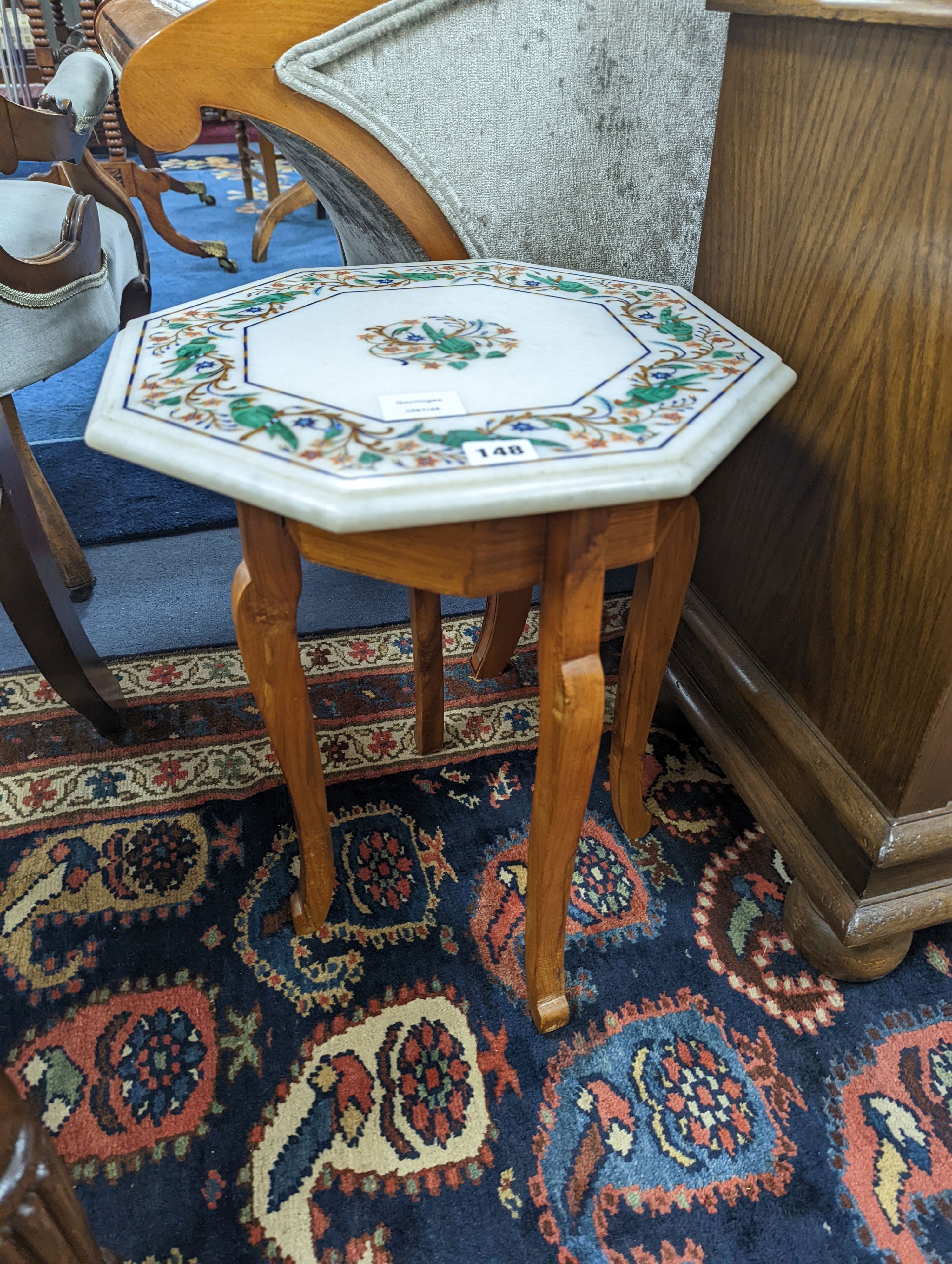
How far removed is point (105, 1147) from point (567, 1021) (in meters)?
0.41

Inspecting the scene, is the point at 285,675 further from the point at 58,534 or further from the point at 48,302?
the point at 58,534

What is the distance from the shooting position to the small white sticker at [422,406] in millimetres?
568

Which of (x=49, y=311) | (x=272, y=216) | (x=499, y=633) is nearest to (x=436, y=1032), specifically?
(x=499, y=633)

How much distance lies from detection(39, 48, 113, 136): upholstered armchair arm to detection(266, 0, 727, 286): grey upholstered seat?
294 millimetres

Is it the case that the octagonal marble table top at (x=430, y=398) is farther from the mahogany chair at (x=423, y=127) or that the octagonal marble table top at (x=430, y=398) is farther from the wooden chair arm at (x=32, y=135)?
the wooden chair arm at (x=32, y=135)

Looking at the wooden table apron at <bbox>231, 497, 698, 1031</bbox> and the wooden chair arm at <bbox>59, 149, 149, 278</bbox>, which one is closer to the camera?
the wooden table apron at <bbox>231, 497, 698, 1031</bbox>

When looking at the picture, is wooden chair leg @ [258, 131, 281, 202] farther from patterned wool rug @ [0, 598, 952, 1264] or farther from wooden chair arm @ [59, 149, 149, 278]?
patterned wool rug @ [0, 598, 952, 1264]

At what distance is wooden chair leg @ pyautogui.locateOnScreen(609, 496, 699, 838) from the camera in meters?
0.74

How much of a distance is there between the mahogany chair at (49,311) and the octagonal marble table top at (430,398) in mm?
266

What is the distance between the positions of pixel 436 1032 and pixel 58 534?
968 mm

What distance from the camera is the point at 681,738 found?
110 centimetres

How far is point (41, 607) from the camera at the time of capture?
963 mm

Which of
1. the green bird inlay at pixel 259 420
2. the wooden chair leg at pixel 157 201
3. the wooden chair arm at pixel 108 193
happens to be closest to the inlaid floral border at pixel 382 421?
the green bird inlay at pixel 259 420

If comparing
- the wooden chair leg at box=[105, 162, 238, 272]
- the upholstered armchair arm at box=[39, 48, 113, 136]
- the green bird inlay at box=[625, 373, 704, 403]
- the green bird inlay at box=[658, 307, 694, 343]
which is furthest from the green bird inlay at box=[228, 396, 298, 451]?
the wooden chair leg at box=[105, 162, 238, 272]
